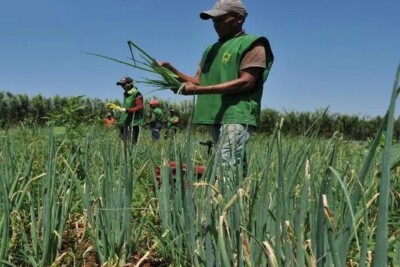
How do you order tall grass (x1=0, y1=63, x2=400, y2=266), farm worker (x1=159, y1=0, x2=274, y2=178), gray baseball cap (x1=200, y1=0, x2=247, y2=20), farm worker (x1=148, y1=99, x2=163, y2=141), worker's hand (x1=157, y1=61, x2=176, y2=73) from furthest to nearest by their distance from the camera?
farm worker (x1=148, y1=99, x2=163, y2=141) < gray baseball cap (x1=200, y1=0, x2=247, y2=20) < farm worker (x1=159, y1=0, x2=274, y2=178) < worker's hand (x1=157, y1=61, x2=176, y2=73) < tall grass (x1=0, y1=63, x2=400, y2=266)

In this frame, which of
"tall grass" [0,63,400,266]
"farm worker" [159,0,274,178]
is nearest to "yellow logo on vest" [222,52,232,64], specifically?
"farm worker" [159,0,274,178]

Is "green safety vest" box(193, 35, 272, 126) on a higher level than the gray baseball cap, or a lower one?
lower

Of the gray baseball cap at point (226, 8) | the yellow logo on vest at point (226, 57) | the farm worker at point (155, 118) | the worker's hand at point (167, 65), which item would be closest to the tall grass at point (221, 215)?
the worker's hand at point (167, 65)

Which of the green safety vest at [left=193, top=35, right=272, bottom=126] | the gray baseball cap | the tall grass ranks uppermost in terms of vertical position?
the gray baseball cap

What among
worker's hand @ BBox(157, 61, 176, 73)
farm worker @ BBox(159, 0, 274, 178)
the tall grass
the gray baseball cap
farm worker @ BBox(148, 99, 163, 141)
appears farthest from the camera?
farm worker @ BBox(148, 99, 163, 141)

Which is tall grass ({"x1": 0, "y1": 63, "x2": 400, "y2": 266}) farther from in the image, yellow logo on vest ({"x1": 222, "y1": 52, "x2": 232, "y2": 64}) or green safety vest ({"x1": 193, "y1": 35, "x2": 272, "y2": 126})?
yellow logo on vest ({"x1": 222, "y1": 52, "x2": 232, "y2": 64})

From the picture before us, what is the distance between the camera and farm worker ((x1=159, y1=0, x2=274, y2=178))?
2.56 meters

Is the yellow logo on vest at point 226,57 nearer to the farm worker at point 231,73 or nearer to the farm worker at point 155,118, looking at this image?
the farm worker at point 231,73

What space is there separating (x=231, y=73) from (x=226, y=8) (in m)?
0.35

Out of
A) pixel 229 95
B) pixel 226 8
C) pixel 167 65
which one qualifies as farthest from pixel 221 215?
pixel 226 8

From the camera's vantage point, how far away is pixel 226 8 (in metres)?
2.69

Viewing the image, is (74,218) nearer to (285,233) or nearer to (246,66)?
(246,66)

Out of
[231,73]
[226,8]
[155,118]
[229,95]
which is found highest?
[226,8]

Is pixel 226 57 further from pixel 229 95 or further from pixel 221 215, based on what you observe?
pixel 221 215
